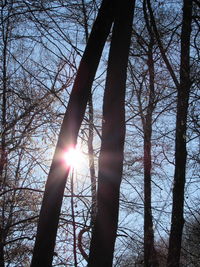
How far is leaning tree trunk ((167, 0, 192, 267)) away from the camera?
5328 millimetres

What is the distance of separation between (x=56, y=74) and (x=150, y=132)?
288cm

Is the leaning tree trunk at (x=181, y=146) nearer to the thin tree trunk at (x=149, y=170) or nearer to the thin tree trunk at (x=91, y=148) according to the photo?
the thin tree trunk at (x=149, y=170)

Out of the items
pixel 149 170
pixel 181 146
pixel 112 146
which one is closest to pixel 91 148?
pixel 149 170

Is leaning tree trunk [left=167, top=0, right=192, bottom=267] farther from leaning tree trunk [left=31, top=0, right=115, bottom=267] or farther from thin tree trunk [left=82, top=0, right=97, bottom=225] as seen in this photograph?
leaning tree trunk [left=31, top=0, right=115, bottom=267]

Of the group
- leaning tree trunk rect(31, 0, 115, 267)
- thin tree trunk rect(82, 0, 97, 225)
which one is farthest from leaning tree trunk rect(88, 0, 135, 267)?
thin tree trunk rect(82, 0, 97, 225)

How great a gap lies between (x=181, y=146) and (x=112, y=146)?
2982 mm

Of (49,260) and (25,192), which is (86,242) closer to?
(25,192)

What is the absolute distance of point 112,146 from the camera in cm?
319

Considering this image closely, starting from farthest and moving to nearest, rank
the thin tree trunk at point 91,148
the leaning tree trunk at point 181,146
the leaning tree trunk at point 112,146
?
the thin tree trunk at point 91,148, the leaning tree trunk at point 181,146, the leaning tree trunk at point 112,146

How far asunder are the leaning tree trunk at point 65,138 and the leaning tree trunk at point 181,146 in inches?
114

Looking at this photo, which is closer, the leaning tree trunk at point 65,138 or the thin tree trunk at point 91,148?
the leaning tree trunk at point 65,138

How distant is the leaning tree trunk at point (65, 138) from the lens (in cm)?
278

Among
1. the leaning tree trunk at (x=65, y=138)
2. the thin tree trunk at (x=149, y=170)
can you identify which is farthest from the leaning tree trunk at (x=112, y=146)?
the thin tree trunk at (x=149, y=170)

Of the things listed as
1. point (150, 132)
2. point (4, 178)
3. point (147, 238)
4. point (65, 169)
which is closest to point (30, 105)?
point (4, 178)
